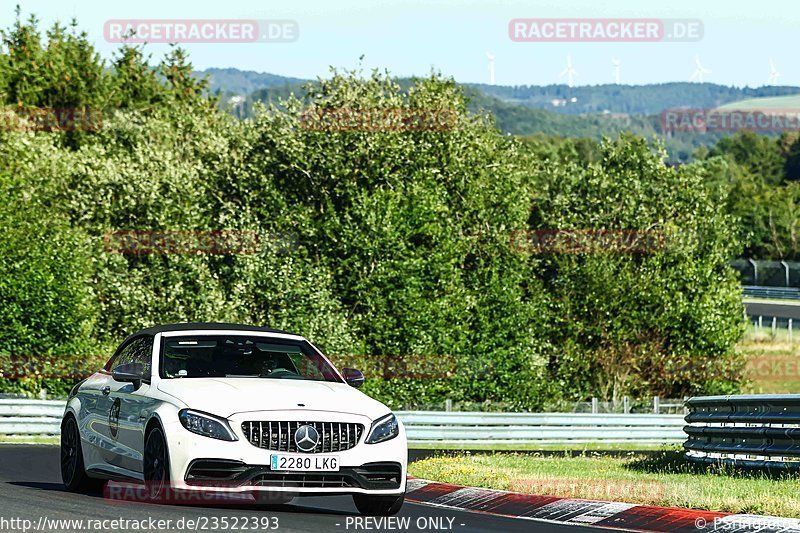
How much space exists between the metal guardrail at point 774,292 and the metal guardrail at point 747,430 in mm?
73658

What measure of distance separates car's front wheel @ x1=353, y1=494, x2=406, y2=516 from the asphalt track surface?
0.14m

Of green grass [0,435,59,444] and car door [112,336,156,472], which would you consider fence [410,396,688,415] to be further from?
car door [112,336,156,472]

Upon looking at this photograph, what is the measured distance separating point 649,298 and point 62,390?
81.7 feet

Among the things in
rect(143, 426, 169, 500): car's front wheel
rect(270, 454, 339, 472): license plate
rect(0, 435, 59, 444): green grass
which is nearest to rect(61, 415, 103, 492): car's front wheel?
rect(143, 426, 169, 500): car's front wheel

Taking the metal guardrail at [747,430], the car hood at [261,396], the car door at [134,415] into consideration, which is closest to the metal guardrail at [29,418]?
the metal guardrail at [747,430]

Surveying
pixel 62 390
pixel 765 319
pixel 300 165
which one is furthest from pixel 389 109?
pixel 765 319

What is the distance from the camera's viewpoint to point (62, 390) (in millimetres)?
41250

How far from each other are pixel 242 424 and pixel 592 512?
3.38 metres

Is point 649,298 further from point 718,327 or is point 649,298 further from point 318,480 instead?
point 318,480

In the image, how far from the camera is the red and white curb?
10.3m

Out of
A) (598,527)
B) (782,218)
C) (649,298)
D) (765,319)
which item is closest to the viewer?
(598,527)

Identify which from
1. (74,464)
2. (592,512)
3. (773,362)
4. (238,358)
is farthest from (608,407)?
(238,358)

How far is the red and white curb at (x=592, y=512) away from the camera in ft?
33.7

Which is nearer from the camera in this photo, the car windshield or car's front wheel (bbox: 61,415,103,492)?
the car windshield
